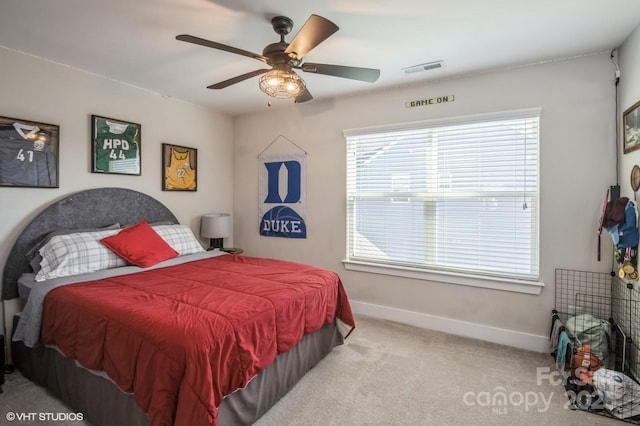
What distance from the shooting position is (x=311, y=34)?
176 cm

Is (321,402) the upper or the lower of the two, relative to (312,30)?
lower

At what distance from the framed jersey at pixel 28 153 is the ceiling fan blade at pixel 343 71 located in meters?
2.37

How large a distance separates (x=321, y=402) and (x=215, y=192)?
3.16 meters

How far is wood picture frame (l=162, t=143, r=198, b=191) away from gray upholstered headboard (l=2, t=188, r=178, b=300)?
325mm

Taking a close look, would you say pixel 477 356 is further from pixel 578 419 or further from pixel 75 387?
pixel 75 387

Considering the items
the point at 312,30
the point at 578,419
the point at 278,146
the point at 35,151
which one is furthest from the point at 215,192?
the point at 578,419

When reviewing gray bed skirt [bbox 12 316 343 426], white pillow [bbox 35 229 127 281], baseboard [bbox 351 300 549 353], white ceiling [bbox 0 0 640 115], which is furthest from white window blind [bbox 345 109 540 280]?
white pillow [bbox 35 229 127 281]

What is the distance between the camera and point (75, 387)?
1.95 meters

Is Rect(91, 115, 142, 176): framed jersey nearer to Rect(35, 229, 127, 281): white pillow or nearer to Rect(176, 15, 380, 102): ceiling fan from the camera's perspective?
Rect(35, 229, 127, 281): white pillow

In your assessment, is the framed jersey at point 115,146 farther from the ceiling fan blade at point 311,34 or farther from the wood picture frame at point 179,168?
the ceiling fan blade at point 311,34

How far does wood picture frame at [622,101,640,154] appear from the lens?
2.14 meters

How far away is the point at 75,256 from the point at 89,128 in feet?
4.34

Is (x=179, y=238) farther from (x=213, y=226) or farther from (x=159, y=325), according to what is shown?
(x=159, y=325)

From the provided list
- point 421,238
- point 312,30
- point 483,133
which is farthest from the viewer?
point 421,238
